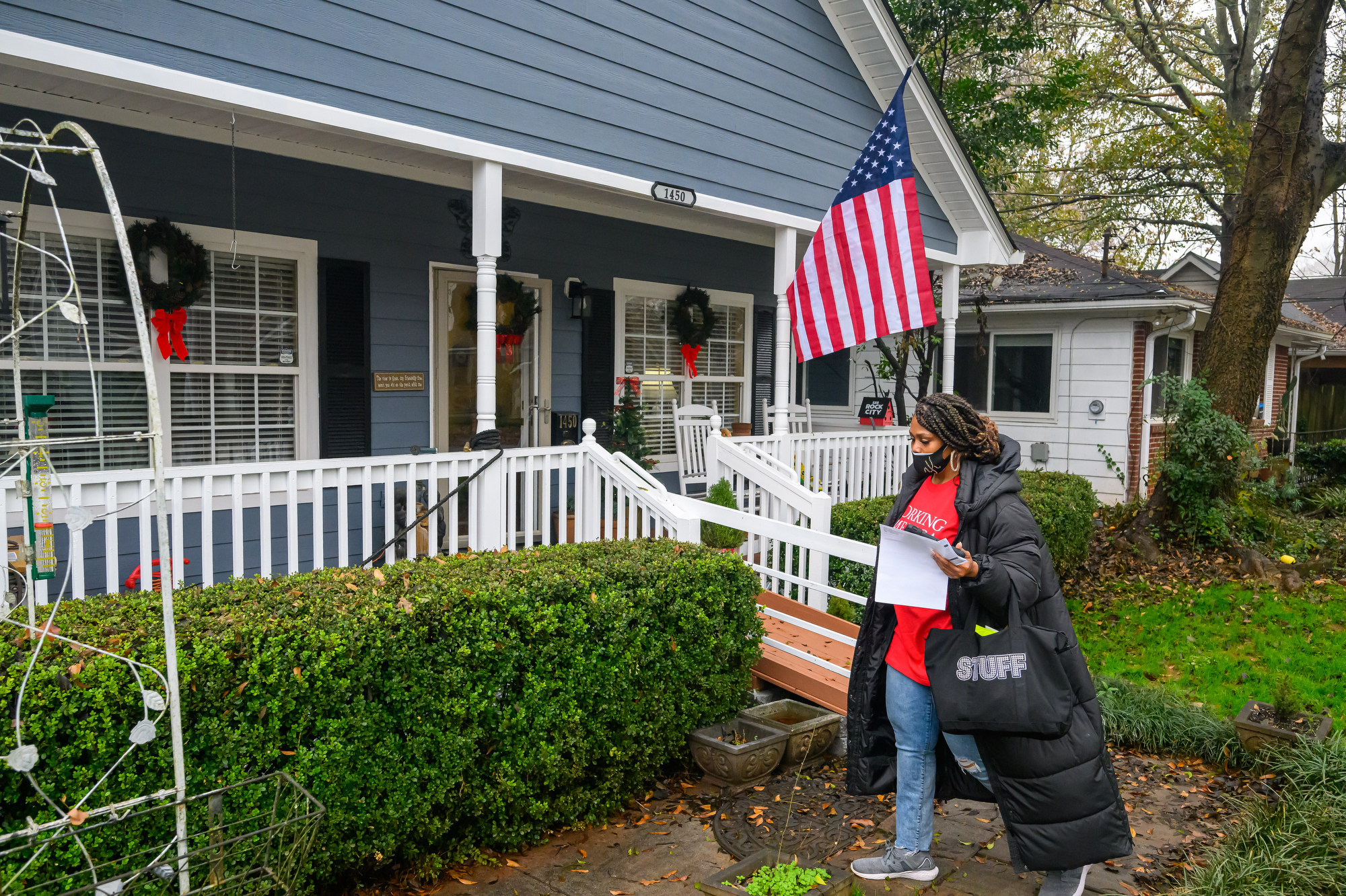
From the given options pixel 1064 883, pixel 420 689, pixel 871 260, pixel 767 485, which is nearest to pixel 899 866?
pixel 1064 883

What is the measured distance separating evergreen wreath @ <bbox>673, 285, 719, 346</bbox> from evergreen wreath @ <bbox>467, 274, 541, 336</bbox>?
1.78m

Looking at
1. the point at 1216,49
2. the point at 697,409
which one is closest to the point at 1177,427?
the point at 697,409

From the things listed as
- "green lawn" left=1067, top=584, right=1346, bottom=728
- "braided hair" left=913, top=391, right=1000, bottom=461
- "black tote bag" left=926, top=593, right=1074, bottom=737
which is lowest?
"green lawn" left=1067, top=584, right=1346, bottom=728

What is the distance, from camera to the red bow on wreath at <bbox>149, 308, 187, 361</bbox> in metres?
5.73

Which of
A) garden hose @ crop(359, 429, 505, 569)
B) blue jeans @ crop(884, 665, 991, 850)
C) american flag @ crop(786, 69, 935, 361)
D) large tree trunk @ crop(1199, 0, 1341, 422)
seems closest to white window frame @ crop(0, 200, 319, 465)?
garden hose @ crop(359, 429, 505, 569)

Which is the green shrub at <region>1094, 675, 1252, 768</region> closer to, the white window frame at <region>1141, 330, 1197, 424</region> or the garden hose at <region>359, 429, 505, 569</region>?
the garden hose at <region>359, 429, 505, 569</region>

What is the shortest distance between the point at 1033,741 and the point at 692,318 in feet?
21.9

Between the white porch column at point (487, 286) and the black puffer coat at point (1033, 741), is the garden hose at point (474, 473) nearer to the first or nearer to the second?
the white porch column at point (487, 286)

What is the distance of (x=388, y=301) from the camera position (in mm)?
6820

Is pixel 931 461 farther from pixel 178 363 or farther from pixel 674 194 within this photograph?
pixel 178 363

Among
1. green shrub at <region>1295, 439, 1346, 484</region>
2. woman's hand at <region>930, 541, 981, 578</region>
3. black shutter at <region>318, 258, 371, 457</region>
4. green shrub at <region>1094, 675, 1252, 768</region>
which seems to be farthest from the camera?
green shrub at <region>1295, 439, 1346, 484</region>

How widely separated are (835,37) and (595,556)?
6270 mm

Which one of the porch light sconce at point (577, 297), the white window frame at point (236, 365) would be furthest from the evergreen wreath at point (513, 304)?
the white window frame at point (236, 365)

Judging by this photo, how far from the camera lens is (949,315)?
9.51 metres
